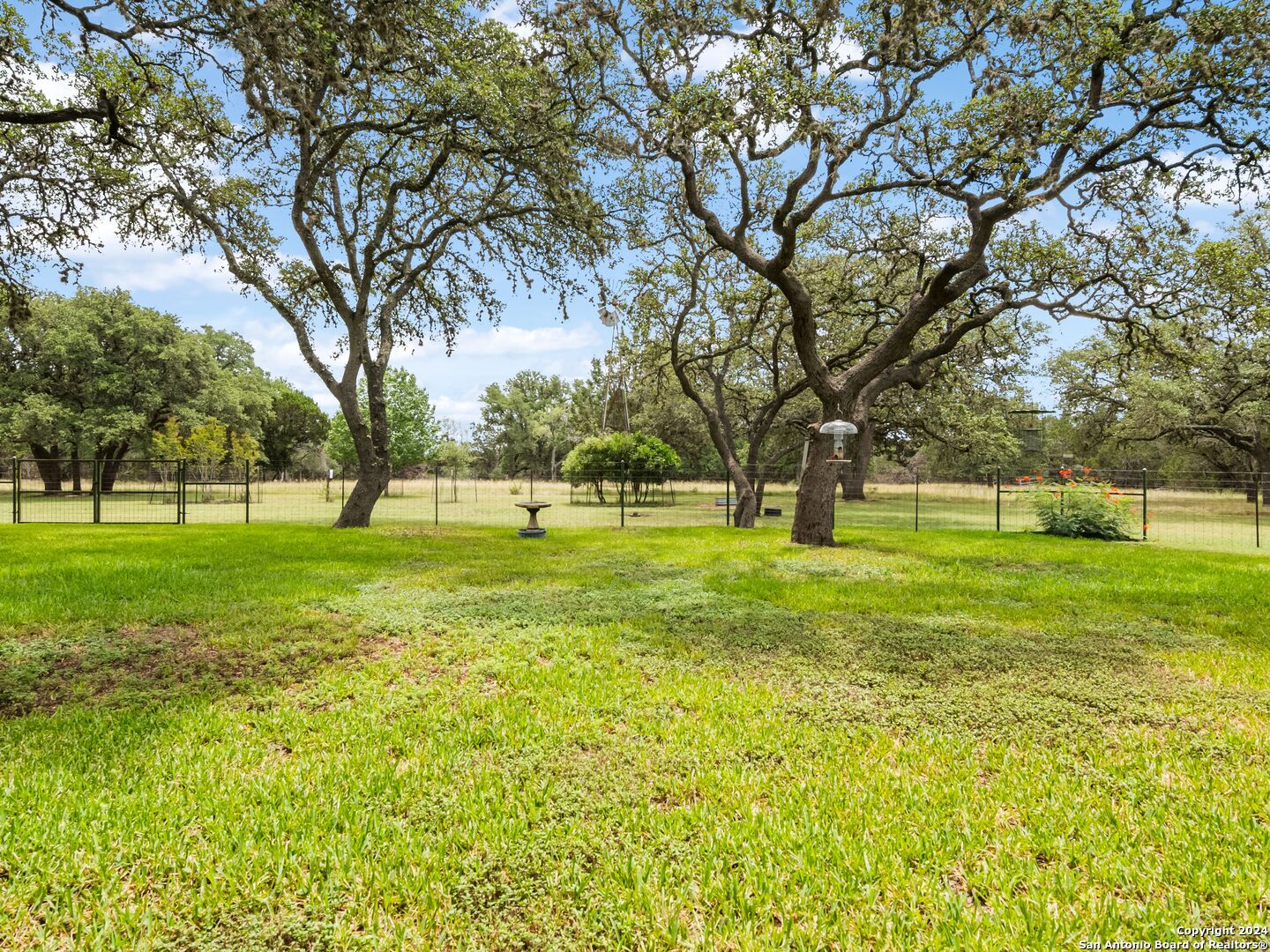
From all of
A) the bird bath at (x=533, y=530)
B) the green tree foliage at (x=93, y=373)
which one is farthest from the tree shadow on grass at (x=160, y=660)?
the green tree foliage at (x=93, y=373)

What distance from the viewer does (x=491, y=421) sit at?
63.8 metres

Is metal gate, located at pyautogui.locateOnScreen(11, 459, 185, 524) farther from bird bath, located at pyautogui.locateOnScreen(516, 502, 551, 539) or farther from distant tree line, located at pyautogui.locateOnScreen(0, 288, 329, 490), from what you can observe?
bird bath, located at pyautogui.locateOnScreen(516, 502, 551, 539)

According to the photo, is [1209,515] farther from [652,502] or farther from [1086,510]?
[652,502]

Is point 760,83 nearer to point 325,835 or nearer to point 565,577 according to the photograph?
point 565,577

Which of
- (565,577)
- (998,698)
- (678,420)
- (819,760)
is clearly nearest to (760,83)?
(565,577)

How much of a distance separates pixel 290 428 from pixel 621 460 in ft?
145

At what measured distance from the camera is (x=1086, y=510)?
14336mm

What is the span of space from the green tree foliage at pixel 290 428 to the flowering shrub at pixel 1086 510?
56.7m

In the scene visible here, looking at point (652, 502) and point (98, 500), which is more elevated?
point (98, 500)

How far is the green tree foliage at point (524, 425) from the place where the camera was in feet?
189

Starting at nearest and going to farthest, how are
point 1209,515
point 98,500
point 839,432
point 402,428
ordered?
point 839,432, point 98,500, point 1209,515, point 402,428

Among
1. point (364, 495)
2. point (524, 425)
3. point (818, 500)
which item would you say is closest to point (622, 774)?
point (818, 500)

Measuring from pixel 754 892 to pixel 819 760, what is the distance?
3.55 ft

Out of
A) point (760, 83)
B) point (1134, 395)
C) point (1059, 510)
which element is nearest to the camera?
point (760, 83)
